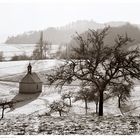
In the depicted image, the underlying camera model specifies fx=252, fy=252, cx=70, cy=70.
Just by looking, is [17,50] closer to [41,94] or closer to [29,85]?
[29,85]

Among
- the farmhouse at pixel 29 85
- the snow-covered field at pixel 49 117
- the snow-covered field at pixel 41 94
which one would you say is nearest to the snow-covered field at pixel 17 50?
the snow-covered field at pixel 49 117

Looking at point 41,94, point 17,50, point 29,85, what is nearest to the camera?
point 41,94

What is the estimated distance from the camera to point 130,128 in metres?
11.4

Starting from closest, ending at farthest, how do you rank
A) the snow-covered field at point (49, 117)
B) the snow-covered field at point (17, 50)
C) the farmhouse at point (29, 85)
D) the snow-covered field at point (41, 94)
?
the snow-covered field at point (49, 117)
the snow-covered field at point (41, 94)
the farmhouse at point (29, 85)
the snow-covered field at point (17, 50)

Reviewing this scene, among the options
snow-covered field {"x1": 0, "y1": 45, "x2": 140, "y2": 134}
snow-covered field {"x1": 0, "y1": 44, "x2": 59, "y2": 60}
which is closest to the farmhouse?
snow-covered field {"x1": 0, "y1": 45, "x2": 140, "y2": 134}

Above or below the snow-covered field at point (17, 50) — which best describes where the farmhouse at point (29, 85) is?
below

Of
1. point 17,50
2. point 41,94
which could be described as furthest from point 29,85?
point 17,50

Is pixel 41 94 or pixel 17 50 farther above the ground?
pixel 17 50

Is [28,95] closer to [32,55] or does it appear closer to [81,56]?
[81,56]

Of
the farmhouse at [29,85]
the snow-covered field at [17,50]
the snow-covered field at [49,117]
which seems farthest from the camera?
the snow-covered field at [17,50]

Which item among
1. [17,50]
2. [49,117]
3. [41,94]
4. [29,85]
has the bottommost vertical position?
[49,117]

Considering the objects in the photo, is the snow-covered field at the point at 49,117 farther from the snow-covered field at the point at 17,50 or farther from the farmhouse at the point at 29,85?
the snow-covered field at the point at 17,50

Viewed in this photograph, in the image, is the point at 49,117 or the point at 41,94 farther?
the point at 41,94

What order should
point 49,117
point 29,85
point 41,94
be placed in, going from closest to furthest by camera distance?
point 49,117
point 41,94
point 29,85
